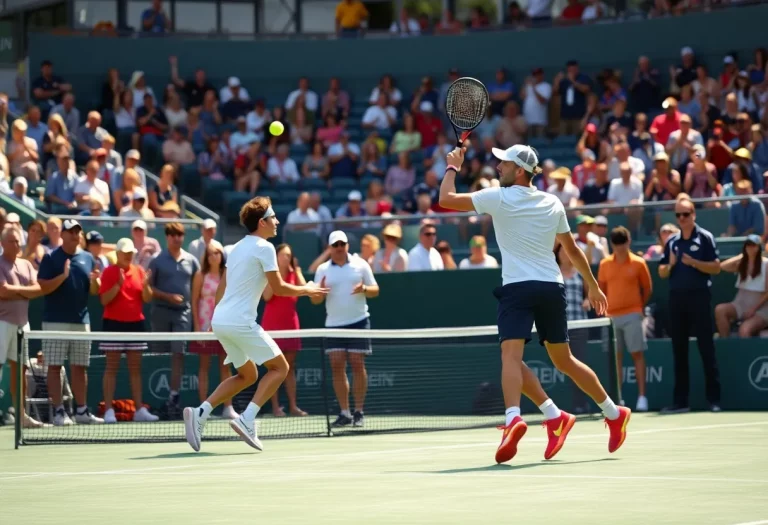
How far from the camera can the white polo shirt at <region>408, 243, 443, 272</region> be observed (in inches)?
717

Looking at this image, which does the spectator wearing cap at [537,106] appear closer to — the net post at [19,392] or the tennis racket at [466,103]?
the net post at [19,392]

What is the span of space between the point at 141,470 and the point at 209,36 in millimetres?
19154

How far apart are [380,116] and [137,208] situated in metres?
7.74

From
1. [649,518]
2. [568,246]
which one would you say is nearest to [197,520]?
[649,518]

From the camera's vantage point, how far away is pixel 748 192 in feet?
57.9

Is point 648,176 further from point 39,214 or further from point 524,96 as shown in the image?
point 39,214

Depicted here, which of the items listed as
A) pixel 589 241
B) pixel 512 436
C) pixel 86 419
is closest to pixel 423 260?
pixel 589 241

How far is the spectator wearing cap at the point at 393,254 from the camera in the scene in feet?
59.6

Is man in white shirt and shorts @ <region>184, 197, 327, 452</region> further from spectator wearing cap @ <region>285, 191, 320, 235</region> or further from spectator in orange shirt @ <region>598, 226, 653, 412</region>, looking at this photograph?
spectator wearing cap @ <region>285, 191, 320, 235</region>

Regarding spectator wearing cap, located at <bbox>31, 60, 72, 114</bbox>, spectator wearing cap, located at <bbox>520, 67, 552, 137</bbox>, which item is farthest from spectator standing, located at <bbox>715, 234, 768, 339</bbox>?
spectator wearing cap, located at <bbox>31, 60, 72, 114</bbox>

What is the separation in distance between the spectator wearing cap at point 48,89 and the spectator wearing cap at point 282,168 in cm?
378

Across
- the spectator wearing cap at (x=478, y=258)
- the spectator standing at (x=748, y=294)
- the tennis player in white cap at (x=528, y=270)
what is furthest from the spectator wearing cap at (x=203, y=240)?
the tennis player in white cap at (x=528, y=270)

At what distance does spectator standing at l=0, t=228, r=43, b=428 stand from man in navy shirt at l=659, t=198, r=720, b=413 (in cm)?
683

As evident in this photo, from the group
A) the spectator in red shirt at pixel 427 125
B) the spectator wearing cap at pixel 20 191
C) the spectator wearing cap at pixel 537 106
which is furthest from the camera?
the spectator wearing cap at pixel 537 106
